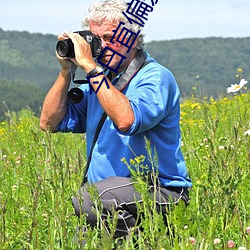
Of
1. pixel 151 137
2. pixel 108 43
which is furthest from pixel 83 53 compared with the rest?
pixel 151 137

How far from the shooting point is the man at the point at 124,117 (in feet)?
10.6

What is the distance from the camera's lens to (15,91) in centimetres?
12962

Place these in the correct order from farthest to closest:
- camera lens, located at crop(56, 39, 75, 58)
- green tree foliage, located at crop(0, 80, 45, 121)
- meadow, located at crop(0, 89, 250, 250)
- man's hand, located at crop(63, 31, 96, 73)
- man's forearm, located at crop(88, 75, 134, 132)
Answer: green tree foliage, located at crop(0, 80, 45, 121) → camera lens, located at crop(56, 39, 75, 58) → man's hand, located at crop(63, 31, 96, 73) → man's forearm, located at crop(88, 75, 134, 132) → meadow, located at crop(0, 89, 250, 250)

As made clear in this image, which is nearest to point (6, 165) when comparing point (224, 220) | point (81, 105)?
point (81, 105)

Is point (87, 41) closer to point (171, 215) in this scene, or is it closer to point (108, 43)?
point (108, 43)

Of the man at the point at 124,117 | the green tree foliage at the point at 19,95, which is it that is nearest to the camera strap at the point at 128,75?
the man at the point at 124,117

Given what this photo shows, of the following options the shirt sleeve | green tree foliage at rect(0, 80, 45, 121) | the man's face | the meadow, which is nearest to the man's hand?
the man's face

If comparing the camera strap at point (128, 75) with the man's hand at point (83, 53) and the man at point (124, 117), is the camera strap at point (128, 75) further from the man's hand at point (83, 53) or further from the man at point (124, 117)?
the man's hand at point (83, 53)

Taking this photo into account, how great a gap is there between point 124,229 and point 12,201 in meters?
0.66

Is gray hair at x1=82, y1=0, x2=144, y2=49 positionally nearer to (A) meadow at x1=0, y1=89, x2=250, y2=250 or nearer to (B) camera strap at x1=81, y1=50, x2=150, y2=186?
(B) camera strap at x1=81, y1=50, x2=150, y2=186

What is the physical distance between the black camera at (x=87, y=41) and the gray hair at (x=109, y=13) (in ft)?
0.34

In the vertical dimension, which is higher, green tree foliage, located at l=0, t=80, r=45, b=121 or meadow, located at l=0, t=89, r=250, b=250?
meadow, located at l=0, t=89, r=250, b=250

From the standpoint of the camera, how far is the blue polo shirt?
3.34m

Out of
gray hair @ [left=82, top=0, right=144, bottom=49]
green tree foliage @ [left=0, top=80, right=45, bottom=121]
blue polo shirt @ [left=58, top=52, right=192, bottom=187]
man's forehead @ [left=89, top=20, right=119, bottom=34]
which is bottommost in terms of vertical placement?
green tree foliage @ [left=0, top=80, right=45, bottom=121]
